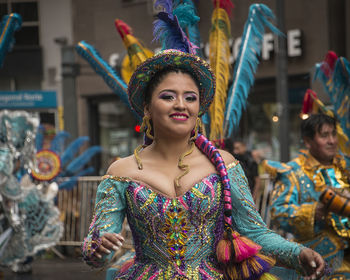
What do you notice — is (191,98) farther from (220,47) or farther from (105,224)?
(220,47)

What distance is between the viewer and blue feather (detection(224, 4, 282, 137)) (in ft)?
15.9

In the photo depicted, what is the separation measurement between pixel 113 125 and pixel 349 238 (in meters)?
16.0

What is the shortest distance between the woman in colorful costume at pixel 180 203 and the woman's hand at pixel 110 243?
111 millimetres

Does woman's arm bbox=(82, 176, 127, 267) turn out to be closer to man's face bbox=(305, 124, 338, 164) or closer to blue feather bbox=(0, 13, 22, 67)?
man's face bbox=(305, 124, 338, 164)

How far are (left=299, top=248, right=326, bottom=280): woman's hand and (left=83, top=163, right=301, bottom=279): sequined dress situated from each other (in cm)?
12

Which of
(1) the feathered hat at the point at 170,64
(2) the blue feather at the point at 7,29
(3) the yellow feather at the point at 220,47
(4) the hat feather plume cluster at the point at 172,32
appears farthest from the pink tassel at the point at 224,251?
(2) the blue feather at the point at 7,29

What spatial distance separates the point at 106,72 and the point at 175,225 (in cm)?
264

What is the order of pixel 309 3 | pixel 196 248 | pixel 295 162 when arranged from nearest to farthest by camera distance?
pixel 196 248, pixel 295 162, pixel 309 3

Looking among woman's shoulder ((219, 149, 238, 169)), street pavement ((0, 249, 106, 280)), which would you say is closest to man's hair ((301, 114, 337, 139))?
woman's shoulder ((219, 149, 238, 169))

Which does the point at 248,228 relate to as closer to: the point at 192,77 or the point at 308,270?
the point at 308,270

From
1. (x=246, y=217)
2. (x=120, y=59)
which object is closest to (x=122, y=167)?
(x=246, y=217)

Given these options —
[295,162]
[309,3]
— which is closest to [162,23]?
[295,162]

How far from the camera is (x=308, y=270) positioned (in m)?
2.83

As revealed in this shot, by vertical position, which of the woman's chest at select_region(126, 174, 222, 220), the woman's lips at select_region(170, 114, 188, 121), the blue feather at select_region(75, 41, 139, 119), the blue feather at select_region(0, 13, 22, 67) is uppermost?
the blue feather at select_region(0, 13, 22, 67)
